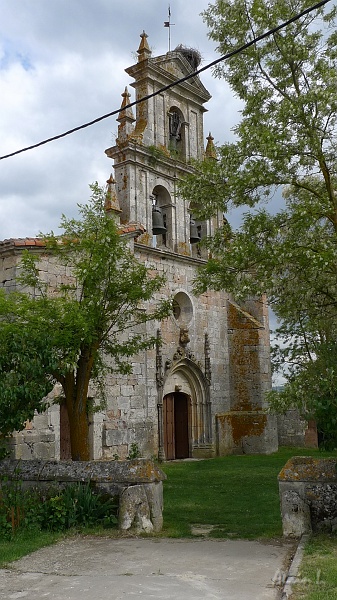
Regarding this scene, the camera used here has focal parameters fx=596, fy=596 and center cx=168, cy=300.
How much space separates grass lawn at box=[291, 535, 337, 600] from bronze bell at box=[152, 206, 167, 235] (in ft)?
40.5

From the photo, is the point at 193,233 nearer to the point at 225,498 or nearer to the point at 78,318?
the point at 225,498

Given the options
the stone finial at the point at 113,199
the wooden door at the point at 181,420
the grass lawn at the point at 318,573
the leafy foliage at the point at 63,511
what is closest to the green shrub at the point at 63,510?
the leafy foliage at the point at 63,511

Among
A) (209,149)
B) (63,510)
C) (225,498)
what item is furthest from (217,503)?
(209,149)

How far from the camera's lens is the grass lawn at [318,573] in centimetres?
470

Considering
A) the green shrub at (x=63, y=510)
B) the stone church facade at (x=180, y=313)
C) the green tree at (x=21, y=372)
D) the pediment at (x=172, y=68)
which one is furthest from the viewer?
the pediment at (x=172, y=68)

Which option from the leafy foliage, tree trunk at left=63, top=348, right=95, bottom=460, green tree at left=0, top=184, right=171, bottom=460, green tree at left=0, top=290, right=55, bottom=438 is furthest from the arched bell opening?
the leafy foliage

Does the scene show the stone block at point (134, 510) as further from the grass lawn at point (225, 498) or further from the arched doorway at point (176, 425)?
the arched doorway at point (176, 425)

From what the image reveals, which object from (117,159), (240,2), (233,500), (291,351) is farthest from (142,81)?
(233,500)

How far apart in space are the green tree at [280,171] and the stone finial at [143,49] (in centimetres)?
758

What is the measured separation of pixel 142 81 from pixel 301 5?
8.36 meters

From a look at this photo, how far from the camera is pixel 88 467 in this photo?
7.73 m

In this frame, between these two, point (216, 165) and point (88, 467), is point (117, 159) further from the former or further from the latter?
point (88, 467)

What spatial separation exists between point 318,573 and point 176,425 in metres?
Result: 14.4

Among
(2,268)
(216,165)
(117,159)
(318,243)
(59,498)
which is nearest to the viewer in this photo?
(59,498)
